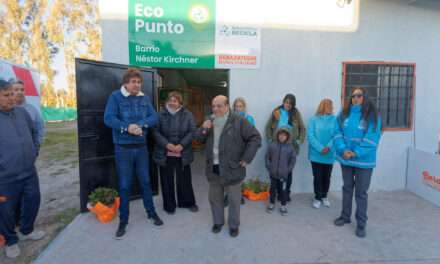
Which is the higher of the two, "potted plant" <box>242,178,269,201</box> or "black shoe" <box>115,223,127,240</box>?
"potted plant" <box>242,178,269,201</box>

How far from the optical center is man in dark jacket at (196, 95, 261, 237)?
2.71 m

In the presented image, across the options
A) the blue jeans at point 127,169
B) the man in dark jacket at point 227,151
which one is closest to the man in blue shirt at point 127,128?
the blue jeans at point 127,169

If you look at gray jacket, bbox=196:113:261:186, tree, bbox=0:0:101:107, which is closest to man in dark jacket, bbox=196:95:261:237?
gray jacket, bbox=196:113:261:186

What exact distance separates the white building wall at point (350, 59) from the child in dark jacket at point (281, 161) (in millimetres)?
800

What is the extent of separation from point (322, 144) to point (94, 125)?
3.39 metres

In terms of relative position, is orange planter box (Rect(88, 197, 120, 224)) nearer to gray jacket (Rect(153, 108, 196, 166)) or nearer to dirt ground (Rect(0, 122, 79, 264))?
dirt ground (Rect(0, 122, 79, 264))

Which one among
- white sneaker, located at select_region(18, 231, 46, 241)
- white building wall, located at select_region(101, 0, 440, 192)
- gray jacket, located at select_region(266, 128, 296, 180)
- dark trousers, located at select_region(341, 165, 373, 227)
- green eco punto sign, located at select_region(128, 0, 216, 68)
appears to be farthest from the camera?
white building wall, located at select_region(101, 0, 440, 192)

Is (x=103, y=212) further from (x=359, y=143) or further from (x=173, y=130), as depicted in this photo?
(x=359, y=143)

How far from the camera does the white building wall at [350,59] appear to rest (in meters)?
4.20

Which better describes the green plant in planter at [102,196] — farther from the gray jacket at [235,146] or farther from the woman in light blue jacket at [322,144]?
the woman in light blue jacket at [322,144]

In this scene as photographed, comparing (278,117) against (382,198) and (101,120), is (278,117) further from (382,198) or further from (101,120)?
(101,120)

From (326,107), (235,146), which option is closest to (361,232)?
(326,107)

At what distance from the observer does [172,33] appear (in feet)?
12.8

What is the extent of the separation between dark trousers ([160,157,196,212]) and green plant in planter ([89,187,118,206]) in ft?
2.30
